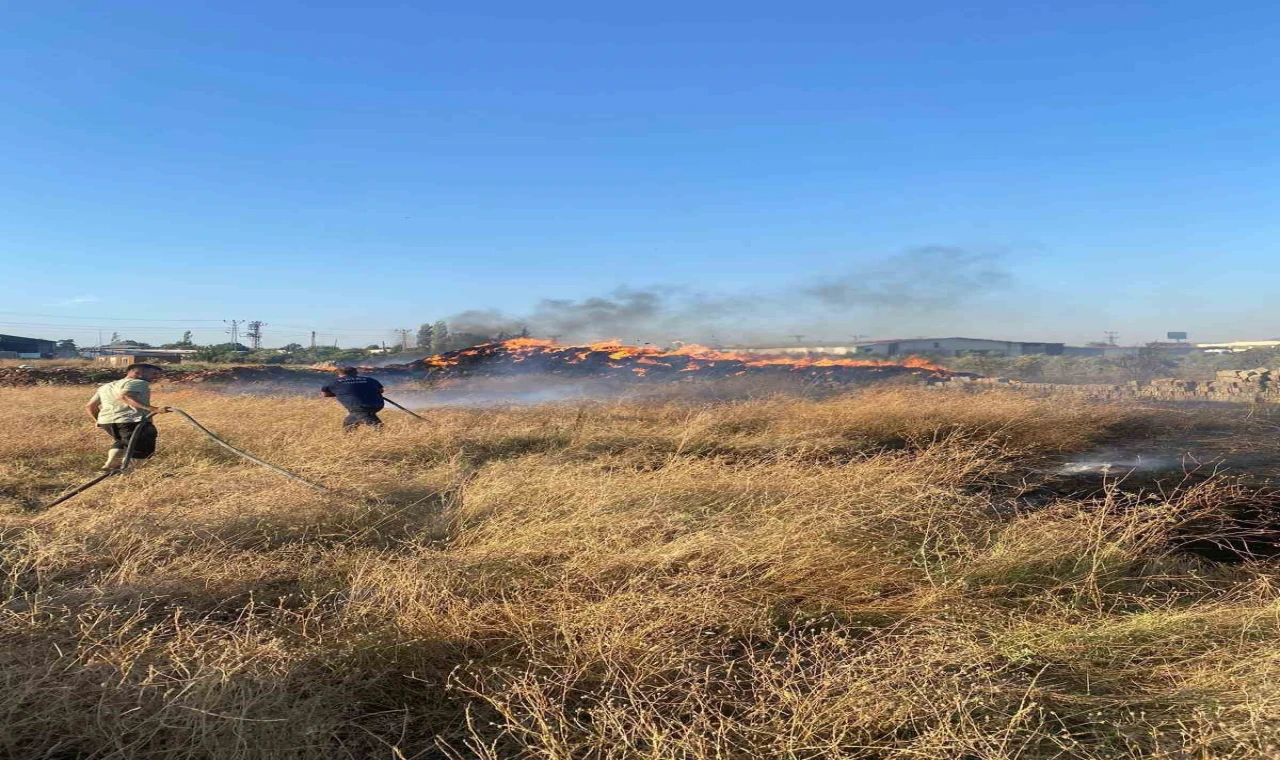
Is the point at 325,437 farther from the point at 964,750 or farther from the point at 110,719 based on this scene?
the point at 964,750

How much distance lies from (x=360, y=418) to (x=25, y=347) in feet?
269

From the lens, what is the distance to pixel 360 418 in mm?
9961

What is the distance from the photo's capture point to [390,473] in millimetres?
6777

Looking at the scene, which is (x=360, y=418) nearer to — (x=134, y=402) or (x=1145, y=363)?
(x=134, y=402)

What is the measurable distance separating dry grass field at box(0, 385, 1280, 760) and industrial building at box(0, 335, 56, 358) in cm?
7751

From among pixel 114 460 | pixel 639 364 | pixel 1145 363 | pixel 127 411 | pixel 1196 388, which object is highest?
pixel 1145 363

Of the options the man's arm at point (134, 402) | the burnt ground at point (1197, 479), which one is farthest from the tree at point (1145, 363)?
the man's arm at point (134, 402)

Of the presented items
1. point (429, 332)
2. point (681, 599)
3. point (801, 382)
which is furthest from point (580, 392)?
point (429, 332)

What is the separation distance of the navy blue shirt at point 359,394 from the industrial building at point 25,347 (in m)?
71.5

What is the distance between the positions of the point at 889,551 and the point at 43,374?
109ft

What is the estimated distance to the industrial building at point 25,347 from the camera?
61537 mm

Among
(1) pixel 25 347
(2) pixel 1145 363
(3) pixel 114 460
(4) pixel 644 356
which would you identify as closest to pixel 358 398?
(3) pixel 114 460

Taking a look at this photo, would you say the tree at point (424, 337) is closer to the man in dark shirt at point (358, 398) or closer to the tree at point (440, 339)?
the tree at point (440, 339)

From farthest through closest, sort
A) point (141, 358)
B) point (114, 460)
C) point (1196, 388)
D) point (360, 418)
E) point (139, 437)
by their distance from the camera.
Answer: point (141, 358) → point (1196, 388) → point (360, 418) → point (139, 437) → point (114, 460)
